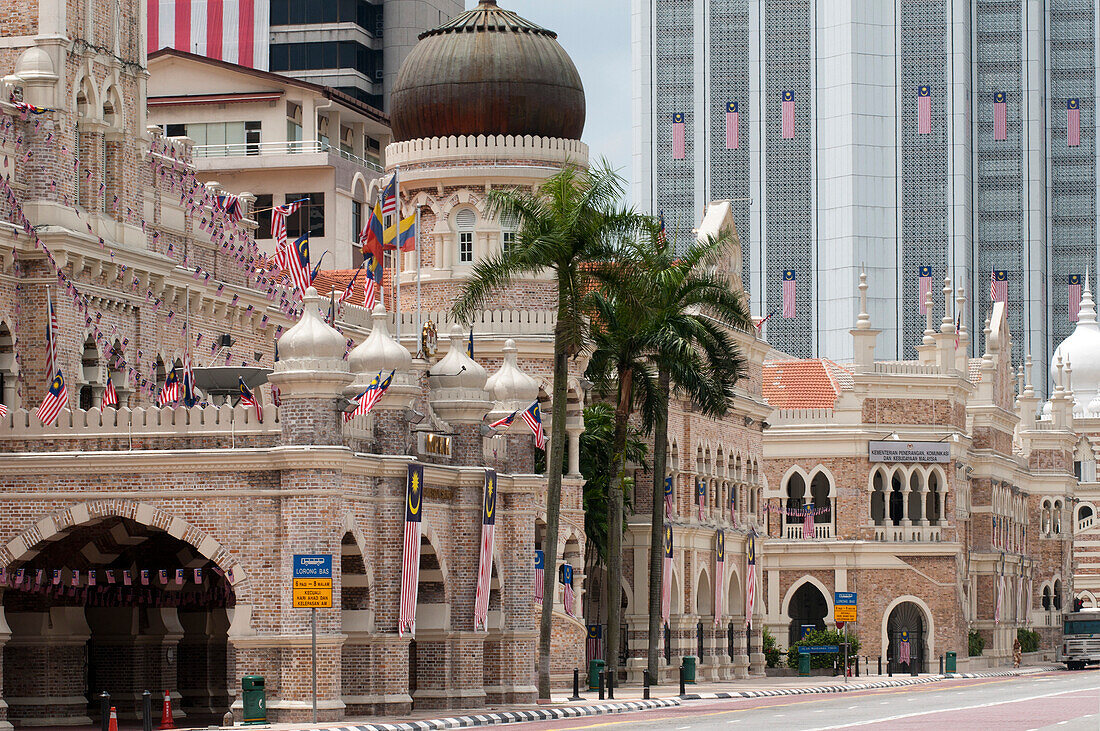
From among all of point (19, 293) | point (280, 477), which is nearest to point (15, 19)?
point (19, 293)

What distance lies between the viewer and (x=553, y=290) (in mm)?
60750

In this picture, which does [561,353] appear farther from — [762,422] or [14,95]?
[762,422]

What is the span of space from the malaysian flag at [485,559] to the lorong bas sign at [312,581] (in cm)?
732

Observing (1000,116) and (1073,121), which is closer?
(1000,116)

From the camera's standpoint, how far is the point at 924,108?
13700 cm

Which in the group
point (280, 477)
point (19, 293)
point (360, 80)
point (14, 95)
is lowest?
point (280, 477)

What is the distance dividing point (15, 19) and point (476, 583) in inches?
626

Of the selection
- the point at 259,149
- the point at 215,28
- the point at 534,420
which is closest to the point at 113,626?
the point at 534,420

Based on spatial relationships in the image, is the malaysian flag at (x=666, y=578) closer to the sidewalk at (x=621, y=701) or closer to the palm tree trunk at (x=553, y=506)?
the sidewalk at (x=621, y=701)

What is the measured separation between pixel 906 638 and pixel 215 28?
158 feet

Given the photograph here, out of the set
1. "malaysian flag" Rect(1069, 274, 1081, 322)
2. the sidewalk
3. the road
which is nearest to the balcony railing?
the sidewalk

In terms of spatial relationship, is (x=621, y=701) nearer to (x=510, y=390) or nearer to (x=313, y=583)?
(x=510, y=390)

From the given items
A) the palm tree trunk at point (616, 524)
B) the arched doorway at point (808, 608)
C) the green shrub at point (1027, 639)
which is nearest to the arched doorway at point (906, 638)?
the arched doorway at point (808, 608)

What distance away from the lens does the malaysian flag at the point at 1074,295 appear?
143 metres
